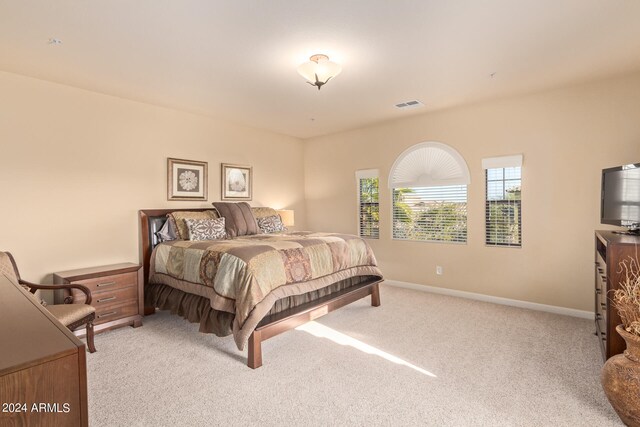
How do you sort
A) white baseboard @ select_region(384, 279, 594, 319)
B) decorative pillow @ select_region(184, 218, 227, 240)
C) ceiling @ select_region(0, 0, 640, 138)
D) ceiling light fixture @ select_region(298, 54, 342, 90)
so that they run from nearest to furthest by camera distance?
ceiling @ select_region(0, 0, 640, 138) < ceiling light fixture @ select_region(298, 54, 342, 90) < white baseboard @ select_region(384, 279, 594, 319) < decorative pillow @ select_region(184, 218, 227, 240)

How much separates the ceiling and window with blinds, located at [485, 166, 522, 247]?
39.3 inches

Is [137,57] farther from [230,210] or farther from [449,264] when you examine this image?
[449,264]

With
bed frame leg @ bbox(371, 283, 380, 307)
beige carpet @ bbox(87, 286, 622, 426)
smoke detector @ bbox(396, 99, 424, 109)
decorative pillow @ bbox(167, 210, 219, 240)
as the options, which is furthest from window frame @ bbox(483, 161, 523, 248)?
decorative pillow @ bbox(167, 210, 219, 240)

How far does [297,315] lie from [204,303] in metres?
0.91

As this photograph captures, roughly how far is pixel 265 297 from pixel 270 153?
11.5 feet

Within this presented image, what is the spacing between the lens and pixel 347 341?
314 cm

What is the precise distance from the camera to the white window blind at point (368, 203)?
550 cm

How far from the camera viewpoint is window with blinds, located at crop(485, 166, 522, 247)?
4.14 m

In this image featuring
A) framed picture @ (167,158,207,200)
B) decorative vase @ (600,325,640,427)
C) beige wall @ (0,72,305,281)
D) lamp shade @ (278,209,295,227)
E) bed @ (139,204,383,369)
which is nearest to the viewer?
decorative vase @ (600,325,640,427)

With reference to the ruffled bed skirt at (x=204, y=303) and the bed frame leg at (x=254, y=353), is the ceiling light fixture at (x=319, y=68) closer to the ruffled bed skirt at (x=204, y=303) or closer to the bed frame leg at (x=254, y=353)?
the ruffled bed skirt at (x=204, y=303)

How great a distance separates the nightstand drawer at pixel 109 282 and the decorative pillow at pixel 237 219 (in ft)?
4.04

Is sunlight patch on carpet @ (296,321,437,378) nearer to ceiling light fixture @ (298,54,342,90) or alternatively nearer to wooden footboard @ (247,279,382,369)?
wooden footboard @ (247,279,382,369)

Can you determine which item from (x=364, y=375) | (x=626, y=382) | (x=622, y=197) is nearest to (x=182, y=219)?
(x=364, y=375)

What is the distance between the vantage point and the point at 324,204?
6.18 meters
